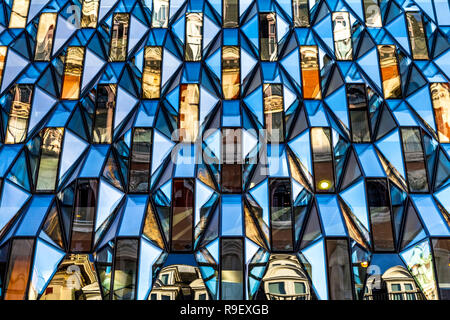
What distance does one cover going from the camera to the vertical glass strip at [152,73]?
11.8 meters

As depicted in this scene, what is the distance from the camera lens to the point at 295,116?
1141 centimetres

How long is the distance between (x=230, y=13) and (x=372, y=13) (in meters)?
3.53

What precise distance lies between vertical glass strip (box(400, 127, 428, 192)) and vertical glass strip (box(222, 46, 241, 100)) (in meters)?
3.82

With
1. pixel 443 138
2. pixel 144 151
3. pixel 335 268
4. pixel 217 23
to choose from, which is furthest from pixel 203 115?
pixel 443 138

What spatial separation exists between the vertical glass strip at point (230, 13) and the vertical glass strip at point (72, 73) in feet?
11.8

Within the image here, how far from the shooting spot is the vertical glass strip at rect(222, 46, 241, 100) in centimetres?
1175

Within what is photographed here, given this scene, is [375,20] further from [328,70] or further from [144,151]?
[144,151]

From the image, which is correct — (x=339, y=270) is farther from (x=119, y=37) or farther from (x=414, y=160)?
(x=119, y=37)

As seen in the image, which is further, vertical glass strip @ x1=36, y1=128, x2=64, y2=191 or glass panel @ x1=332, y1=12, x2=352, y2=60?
glass panel @ x1=332, y1=12, x2=352, y2=60

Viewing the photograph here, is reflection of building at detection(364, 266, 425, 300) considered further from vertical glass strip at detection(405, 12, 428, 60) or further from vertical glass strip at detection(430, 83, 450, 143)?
vertical glass strip at detection(405, 12, 428, 60)

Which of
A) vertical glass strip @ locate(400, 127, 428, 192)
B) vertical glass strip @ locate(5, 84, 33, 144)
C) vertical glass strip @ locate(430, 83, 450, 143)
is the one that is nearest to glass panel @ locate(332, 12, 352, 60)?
vertical glass strip @ locate(430, 83, 450, 143)

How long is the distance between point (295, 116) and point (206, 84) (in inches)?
85.8

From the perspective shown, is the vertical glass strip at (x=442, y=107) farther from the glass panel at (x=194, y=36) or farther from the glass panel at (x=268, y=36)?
the glass panel at (x=194, y=36)

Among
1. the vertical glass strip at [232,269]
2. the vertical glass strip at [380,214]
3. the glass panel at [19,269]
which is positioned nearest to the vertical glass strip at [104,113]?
the glass panel at [19,269]
